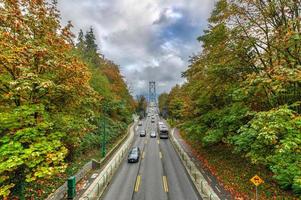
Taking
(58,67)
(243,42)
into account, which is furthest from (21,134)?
(243,42)

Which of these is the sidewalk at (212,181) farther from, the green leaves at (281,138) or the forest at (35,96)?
the forest at (35,96)

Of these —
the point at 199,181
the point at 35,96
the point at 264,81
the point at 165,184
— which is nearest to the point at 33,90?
the point at 35,96

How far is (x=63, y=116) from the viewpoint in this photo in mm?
13773

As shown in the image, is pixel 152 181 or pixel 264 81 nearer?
pixel 264 81

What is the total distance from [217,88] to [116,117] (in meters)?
32.8

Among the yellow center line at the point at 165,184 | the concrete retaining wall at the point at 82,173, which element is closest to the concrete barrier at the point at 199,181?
the yellow center line at the point at 165,184

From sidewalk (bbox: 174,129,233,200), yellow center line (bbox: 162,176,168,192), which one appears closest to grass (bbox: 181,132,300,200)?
sidewalk (bbox: 174,129,233,200)

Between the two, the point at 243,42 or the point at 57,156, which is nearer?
the point at 57,156

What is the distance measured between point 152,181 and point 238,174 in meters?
7.30

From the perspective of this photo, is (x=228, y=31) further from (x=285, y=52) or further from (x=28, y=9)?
(x=28, y=9)

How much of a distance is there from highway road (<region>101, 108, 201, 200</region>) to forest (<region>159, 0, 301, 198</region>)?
490 centimetres

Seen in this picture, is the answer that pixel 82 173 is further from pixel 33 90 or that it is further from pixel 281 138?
pixel 281 138

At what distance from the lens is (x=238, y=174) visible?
64.1 ft

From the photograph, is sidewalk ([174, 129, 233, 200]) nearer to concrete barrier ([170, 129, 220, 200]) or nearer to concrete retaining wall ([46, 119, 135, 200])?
concrete barrier ([170, 129, 220, 200])
